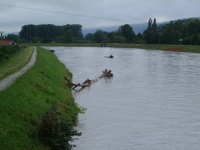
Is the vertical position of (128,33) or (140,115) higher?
(128,33)

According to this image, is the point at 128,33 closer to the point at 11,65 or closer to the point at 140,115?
the point at 11,65

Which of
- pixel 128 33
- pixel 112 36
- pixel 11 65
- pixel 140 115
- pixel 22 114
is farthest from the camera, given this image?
pixel 112 36

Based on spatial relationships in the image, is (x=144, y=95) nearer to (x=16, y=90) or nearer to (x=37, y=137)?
(x=16, y=90)

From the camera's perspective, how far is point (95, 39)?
169m

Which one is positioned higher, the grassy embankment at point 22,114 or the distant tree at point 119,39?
the grassy embankment at point 22,114

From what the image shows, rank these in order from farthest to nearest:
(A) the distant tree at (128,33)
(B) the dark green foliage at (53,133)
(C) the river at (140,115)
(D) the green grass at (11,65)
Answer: (A) the distant tree at (128,33), (D) the green grass at (11,65), (C) the river at (140,115), (B) the dark green foliage at (53,133)

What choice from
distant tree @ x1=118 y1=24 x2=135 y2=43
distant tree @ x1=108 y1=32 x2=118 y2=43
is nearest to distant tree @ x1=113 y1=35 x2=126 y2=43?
distant tree @ x1=108 y1=32 x2=118 y2=43

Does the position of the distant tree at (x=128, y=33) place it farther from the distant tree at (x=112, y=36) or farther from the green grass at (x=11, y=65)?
the green grass at (x=11, y=65)

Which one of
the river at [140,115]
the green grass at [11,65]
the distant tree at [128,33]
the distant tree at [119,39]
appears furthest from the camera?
the distant tree at [128,33]

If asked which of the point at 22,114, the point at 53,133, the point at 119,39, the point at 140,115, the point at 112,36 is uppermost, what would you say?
the point at 22,114

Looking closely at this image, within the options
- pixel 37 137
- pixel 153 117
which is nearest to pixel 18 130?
pixel 37 137

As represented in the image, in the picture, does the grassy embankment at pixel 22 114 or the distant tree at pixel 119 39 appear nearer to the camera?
the grassy embankment at pixel 22 114

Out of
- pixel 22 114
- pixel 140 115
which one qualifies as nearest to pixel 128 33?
pixel 140 115

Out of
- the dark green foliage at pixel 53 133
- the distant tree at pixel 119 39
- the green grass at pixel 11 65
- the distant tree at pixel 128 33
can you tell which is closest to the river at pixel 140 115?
the dark green foliage at pixel 53 133
